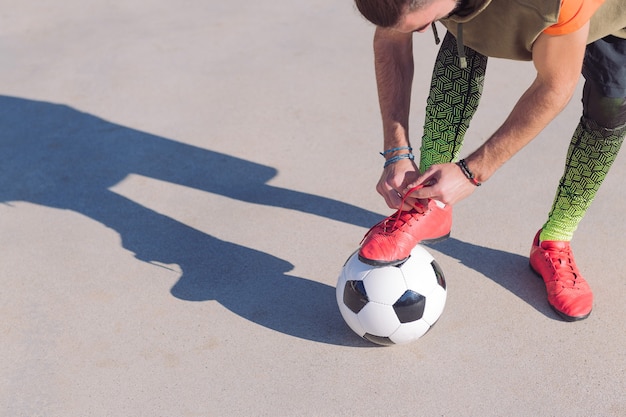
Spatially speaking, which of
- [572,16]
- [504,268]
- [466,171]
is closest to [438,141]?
[466,171]

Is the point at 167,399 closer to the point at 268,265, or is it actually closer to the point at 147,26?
the point at 268,265

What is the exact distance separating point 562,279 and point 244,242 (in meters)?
1.20

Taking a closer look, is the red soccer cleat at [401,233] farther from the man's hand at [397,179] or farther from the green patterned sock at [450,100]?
the green patterned sock at [450,100]

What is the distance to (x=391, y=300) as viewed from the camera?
2.32 m

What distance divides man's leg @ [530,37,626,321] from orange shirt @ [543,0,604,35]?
0.42 meters

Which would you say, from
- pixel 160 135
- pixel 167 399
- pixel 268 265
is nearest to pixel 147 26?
pixel 160 135

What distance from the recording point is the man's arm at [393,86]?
2400mm

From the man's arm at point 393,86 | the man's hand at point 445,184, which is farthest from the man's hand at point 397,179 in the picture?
the man's hand at point 445,184

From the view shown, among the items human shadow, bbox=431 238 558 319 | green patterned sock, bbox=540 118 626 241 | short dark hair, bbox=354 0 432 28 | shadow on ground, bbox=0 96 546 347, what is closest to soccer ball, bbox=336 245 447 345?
shadow on ground, bbox=0 96 546 347

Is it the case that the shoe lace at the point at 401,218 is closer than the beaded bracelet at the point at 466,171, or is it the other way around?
the beaded bracelet at the point at 466,171

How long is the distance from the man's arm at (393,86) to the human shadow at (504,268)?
0.56 m

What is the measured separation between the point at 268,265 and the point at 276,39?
211 cm

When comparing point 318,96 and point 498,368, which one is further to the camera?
point 318,96

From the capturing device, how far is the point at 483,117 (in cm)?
372
